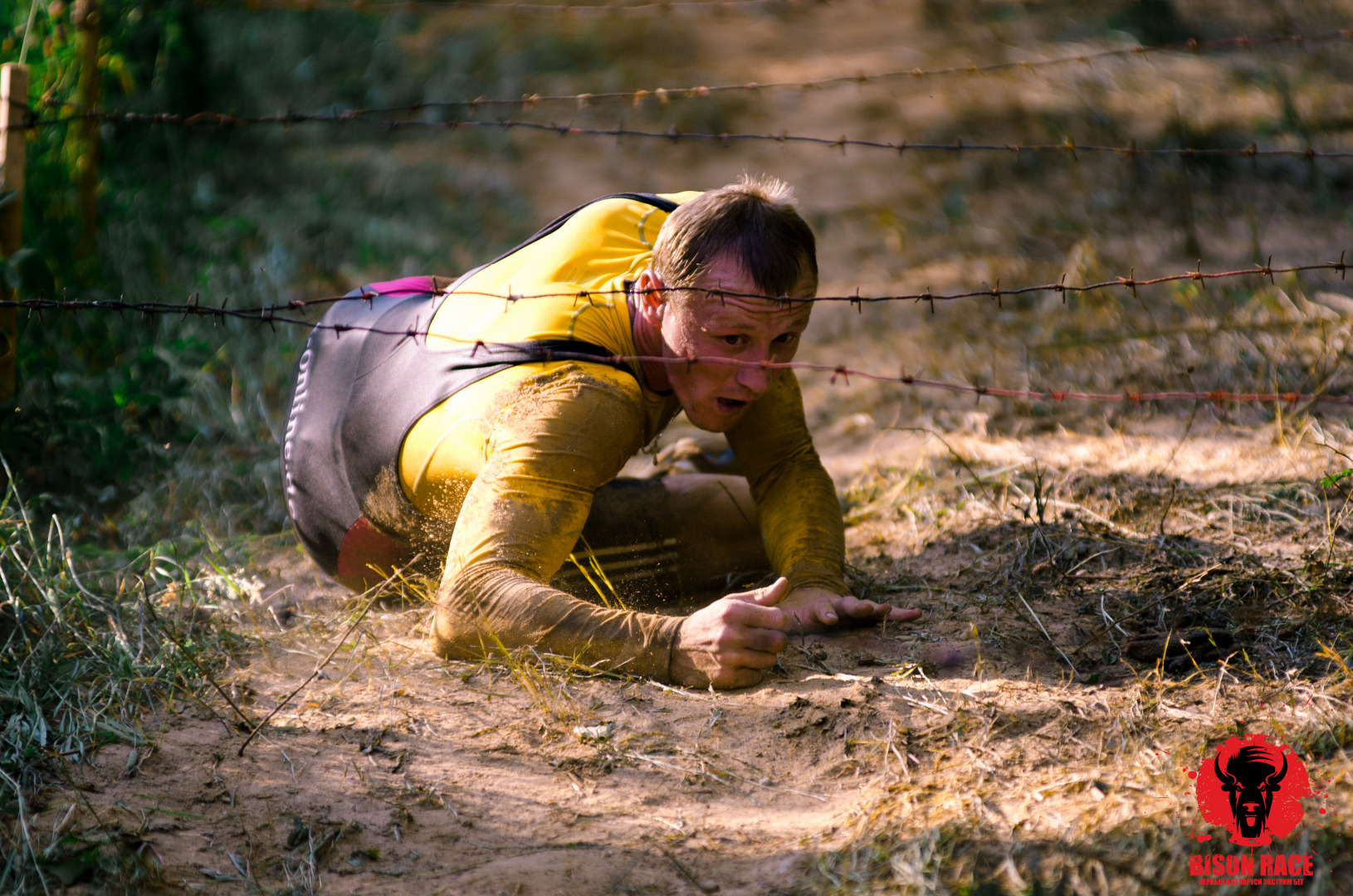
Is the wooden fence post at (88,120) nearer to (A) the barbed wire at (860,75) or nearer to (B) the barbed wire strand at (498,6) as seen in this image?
(B) the barbed wire strand at (498,6)

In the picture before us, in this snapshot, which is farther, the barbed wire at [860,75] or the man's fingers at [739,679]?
the barbed wire at [860,75]

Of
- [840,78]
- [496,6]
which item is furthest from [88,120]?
[840,78]

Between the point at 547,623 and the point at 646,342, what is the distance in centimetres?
73

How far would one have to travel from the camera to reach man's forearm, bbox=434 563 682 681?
2.47 metres

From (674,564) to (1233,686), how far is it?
1.47 metres

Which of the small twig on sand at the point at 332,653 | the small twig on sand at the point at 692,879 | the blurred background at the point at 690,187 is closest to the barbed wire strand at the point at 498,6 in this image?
the blurred background at the point at 690,187

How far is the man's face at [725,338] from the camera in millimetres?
2578

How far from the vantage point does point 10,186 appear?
345cm

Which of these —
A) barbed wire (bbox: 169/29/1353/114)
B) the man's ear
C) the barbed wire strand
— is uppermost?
the barbed wire strand

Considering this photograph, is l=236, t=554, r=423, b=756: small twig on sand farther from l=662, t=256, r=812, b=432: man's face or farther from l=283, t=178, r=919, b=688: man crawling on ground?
l=662, t=256, r=812, b=432: man's face

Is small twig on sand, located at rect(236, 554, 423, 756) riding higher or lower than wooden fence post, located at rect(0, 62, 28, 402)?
lower

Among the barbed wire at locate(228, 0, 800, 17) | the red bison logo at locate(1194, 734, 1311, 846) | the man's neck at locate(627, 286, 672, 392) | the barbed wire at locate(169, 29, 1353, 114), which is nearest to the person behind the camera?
the red bison logo at locate(1194, 734, 1311, 846)

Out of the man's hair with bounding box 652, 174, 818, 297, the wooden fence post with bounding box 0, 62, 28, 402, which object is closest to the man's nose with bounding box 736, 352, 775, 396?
the man's hair with bounding box 652, 174, 818, 297

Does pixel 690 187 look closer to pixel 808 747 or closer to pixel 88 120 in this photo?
pixel 88 120
